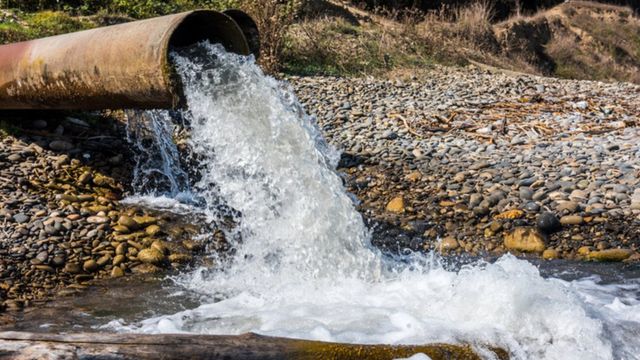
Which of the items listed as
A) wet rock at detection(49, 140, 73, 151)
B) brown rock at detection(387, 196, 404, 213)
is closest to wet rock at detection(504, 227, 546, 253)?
brown rock at detection(387, 196, 404, 213)

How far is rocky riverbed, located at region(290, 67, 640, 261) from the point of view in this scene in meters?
6.18

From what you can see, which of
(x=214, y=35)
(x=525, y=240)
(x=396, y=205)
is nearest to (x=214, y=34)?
(x=214, y=35)

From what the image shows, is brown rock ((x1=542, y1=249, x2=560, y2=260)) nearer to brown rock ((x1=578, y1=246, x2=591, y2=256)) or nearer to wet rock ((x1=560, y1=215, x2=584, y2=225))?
brown rock ((x1=578, y1=246, x2=591, y2=256))

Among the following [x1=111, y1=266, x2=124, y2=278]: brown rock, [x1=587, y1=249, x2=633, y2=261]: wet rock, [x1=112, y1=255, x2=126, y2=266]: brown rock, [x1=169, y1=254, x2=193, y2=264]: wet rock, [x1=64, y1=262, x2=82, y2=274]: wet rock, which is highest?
[x1=64, y1=262, x2=82, y2=274]: wet rock

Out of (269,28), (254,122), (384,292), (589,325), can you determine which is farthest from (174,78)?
(269,28)

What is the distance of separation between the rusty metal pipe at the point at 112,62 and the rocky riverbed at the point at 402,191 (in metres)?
0.76

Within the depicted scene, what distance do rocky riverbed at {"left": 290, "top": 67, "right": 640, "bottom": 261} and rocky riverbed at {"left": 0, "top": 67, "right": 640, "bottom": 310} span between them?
17mm

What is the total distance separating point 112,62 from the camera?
205 inches

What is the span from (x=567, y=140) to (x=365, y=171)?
2.50m

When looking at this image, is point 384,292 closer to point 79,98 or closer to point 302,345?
point 302,345

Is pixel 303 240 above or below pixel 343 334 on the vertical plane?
below

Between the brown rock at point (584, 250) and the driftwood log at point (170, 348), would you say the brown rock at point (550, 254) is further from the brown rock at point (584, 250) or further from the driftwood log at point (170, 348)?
the driftwood log at point (170, 348)

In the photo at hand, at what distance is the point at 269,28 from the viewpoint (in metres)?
11.3

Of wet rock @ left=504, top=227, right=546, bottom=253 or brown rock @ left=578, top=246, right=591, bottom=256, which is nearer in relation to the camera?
brown rock @ left=578, top=246, right=591, bottom=256
